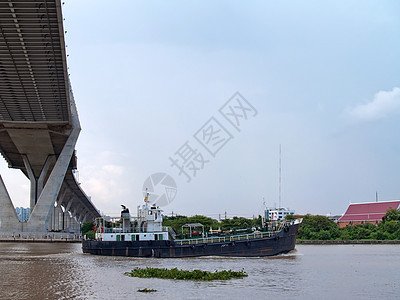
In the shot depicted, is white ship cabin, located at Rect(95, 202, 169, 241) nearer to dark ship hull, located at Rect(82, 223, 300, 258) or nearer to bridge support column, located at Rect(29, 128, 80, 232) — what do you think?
dark ship hull, located at Rect(82, 223, 300, 258)

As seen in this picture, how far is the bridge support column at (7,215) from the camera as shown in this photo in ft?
242

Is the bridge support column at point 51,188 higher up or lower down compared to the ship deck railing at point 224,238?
higher up

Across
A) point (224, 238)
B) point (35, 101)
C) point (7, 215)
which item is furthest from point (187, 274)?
point (7, 215)

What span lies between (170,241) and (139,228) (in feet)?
10.6

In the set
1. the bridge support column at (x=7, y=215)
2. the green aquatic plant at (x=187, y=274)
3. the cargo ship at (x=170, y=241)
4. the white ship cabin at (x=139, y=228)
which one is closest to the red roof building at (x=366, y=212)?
the bridge support column at (x=7, y=215)

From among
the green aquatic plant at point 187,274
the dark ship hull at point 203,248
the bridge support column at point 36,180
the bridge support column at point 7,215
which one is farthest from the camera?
the bridge support column at point 36,180

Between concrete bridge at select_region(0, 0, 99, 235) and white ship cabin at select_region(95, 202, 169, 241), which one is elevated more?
concrete bridge at select_region(0, 0, 99, 235)

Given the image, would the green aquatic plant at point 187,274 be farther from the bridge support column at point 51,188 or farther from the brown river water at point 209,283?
the bridge support column at point 51,188

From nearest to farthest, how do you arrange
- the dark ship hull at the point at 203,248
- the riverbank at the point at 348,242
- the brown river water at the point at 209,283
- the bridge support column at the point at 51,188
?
the brown river water at the point at 209,283 < the dark ship hull at the point at 203,248 < the bridge support column at the point at 51,188 < the riverbank at the point at 348,242

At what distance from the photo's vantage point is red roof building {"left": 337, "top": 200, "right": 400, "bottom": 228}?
116 m

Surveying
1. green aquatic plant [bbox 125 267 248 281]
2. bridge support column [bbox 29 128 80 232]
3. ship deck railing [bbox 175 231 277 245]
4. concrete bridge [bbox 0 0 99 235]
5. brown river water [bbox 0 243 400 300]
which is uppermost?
concrete bridge [bbox 0 0 99 235]

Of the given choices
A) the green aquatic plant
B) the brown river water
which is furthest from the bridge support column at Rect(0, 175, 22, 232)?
the green aquatic plant

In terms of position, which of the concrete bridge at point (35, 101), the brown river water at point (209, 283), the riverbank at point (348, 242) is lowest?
the riverbank at point (348, 242)

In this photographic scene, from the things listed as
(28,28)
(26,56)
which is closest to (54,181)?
(26,56)
